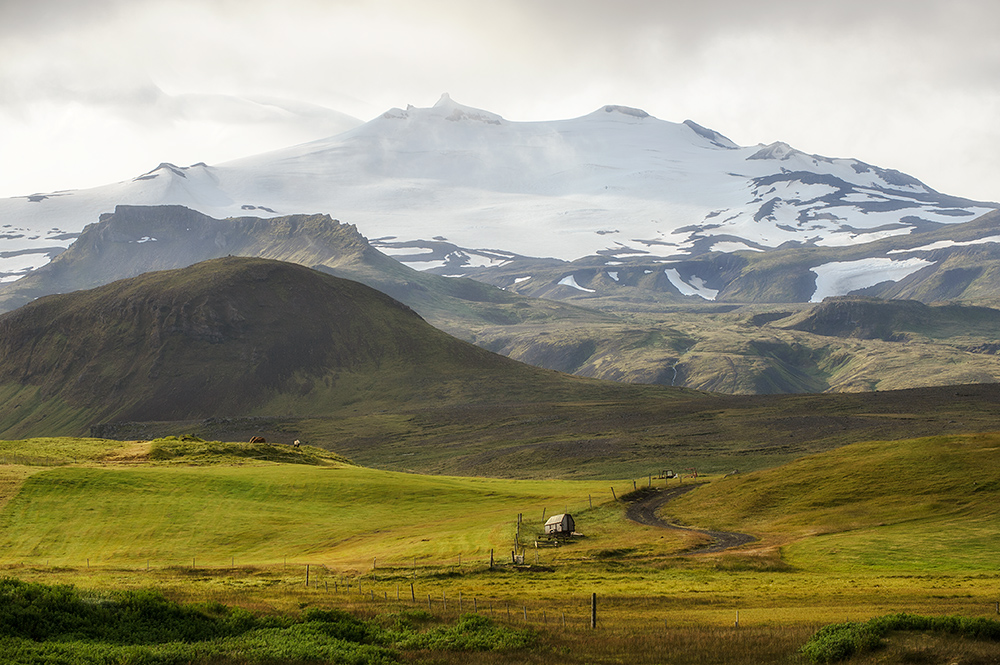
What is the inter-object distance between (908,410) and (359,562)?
5432 inches

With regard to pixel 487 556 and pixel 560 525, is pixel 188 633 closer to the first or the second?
pixel 487 556

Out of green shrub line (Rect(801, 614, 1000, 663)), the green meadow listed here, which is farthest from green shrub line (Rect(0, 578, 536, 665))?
green shrub line (Rect(801, 614, 1000, 663))

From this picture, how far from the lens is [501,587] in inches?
1853

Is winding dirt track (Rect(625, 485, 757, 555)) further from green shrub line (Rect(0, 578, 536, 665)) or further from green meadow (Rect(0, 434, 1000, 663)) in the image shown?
green shrub line (Rect(0, 578, 536, 665))

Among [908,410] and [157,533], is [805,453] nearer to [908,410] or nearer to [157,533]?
[908,410]

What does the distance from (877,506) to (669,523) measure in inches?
672

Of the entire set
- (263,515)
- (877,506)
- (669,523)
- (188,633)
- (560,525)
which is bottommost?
(669,523)

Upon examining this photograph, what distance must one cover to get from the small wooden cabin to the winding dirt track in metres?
8.49

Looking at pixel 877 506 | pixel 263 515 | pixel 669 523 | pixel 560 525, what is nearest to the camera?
pixel 560 525

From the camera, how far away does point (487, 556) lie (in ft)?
195

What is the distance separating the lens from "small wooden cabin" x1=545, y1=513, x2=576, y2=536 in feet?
219

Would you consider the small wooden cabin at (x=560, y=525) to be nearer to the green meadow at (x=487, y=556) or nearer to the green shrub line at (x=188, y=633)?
the green meadow at (x=487, y=556)

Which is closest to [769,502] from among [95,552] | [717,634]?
[717,634]

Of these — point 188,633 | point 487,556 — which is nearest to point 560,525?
point 487,556
